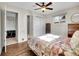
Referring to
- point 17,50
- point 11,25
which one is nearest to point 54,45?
point 17,50

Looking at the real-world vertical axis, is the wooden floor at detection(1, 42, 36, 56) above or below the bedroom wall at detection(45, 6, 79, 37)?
below

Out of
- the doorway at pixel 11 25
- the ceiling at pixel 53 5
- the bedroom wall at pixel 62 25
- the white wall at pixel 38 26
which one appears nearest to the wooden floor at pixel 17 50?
the doorway at pixel 11 25

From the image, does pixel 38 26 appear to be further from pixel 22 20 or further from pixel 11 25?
pixel 11 25

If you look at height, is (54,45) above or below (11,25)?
below

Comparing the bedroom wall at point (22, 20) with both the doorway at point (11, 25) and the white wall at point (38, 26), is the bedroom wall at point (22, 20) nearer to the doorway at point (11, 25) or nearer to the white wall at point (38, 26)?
the doorway at point (11, 25)

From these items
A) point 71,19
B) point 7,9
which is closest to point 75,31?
point 71,19

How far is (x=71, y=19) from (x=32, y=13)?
712 mm

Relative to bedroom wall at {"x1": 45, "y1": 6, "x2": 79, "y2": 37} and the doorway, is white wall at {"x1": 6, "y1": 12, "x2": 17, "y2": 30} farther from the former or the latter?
bedroom wall at {"x1": 45, "y1": 6, "x2": 79, "y2": 37}

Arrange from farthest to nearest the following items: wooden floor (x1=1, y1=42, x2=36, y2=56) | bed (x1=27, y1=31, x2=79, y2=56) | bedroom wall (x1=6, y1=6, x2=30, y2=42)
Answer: bedroom wall (x1=6, y1=6, x2=30, y2=42) < wooden floor (x1=1, y1=42, x2=36, y2=56) < bed (x1=27, y1=31, x2=79, y2=56)

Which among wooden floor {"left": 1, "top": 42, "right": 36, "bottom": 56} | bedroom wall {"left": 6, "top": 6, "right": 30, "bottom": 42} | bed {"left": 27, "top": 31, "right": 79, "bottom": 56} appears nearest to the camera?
bed {"left": 27, "top": 31, "right": 79, "bottom": 56}

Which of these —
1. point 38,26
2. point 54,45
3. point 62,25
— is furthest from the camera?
point 38,26

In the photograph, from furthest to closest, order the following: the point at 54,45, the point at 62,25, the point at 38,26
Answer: the point at 38,26
the point at 62,25
the point at 54,45

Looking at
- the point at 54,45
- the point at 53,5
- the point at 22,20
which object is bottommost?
the point at 54,45

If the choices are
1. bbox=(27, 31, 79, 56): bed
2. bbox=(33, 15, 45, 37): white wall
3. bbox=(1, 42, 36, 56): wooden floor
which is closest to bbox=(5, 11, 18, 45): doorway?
bbox=(1, 42, 36, 56): wooden floor
